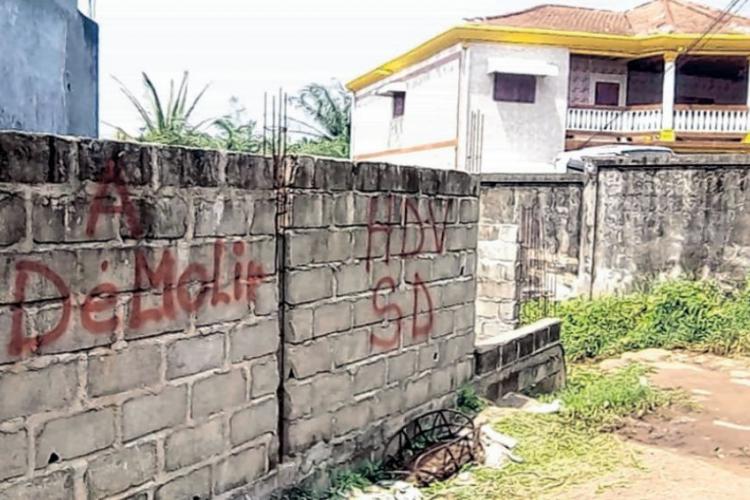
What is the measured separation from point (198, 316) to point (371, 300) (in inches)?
48.3

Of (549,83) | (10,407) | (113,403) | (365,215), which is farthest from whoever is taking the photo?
(549,83)

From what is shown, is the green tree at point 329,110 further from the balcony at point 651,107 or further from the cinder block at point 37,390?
the cinder block at point 37,390

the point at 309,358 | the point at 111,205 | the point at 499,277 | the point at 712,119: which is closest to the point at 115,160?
the point at 111,205

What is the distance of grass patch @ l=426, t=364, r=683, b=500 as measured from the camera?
3828 mm

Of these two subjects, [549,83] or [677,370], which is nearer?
[677,370]

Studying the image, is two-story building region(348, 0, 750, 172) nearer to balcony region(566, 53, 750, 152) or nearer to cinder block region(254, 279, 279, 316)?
balcony region(566, 53, 750, 152)

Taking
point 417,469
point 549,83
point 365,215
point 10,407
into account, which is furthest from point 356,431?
point 549,83

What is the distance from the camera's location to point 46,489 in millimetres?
2297

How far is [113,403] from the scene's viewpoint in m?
2.52

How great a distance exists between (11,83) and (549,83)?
12.9 metres

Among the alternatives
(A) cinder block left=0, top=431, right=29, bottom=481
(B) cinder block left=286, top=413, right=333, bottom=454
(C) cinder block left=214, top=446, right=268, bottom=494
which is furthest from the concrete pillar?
(A) cinder block left=0, top=431, right=29, bottom=481

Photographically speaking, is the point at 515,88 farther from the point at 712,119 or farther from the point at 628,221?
the point at 628,221

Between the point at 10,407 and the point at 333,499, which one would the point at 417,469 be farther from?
the point at 10,407

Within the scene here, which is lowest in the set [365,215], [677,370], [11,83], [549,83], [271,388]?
[677,370]
